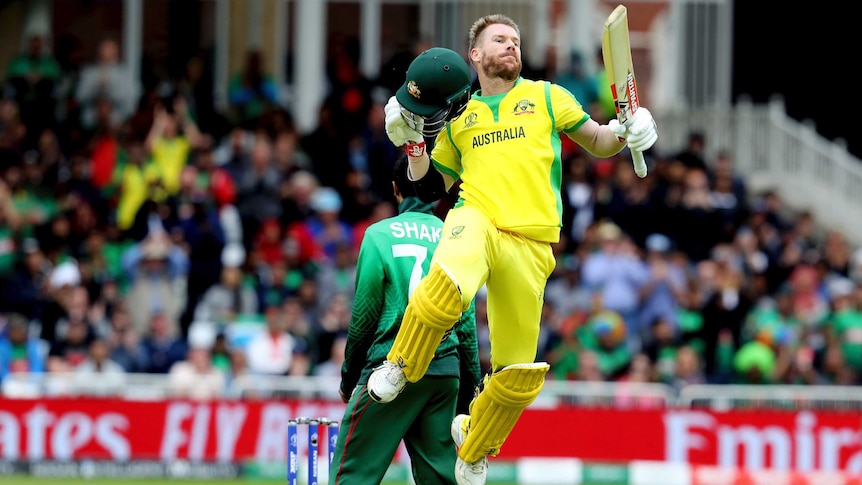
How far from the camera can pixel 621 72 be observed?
26.4 feet

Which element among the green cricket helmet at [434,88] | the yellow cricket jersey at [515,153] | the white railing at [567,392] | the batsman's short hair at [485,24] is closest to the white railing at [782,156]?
the white railing at [567,392]

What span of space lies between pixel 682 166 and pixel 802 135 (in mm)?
3121

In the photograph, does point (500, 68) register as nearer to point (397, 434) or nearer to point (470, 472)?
→ point (397, 434)

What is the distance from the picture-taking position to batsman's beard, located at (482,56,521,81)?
8.34m

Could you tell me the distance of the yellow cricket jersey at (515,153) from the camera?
8234 mm

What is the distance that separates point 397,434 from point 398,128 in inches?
60.1

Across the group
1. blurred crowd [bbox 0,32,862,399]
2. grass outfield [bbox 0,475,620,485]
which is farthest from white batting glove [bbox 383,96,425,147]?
blurred crowd [bbox 0,32,862,399]

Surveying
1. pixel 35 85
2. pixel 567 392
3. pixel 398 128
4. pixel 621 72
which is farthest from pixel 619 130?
pixel 35 85

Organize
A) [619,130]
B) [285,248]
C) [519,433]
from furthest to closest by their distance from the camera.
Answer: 1. [285,248]
2. [519,433]
3. [619,130]

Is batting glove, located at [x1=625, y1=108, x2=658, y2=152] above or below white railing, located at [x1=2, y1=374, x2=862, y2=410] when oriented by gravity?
above

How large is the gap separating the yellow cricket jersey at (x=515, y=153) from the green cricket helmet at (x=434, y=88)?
0.80 ft

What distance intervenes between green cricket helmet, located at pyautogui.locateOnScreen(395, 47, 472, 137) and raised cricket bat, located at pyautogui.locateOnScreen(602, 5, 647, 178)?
70 centimetres

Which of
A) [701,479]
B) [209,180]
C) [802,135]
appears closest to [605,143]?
[701,479]

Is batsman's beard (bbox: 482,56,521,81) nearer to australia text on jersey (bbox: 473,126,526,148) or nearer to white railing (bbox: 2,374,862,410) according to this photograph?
australia text on jersey (bbox: 473,126,526,148)
